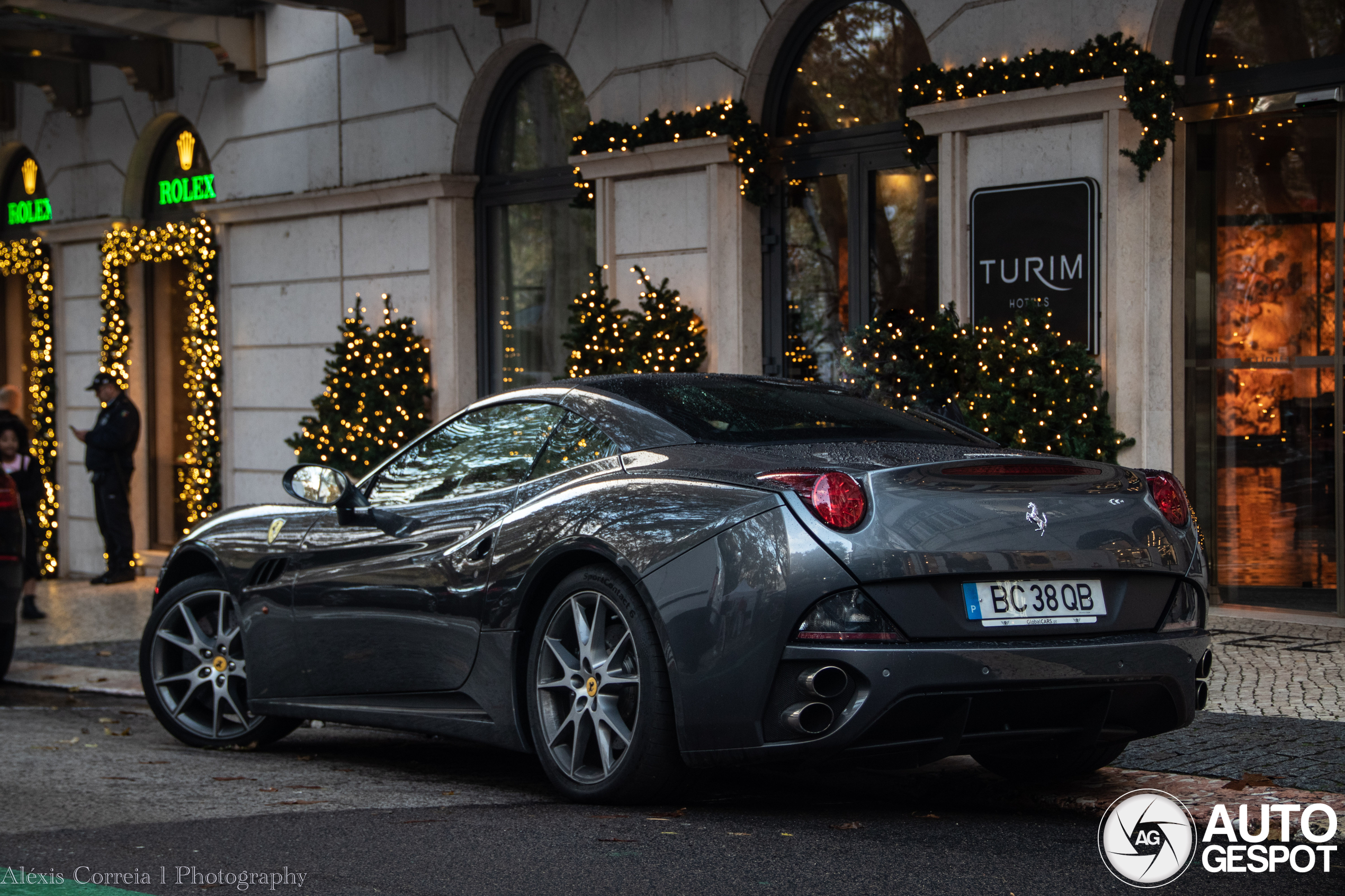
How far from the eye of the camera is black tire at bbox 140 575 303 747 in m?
6.86

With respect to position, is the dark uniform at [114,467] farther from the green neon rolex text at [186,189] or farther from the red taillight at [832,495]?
the red taillight at [832,495]

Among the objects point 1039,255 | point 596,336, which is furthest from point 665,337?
point 1039,255

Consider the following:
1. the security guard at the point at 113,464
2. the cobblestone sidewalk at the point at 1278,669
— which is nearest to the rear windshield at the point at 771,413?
the cobblestone sidewalk at the point at 1278,669

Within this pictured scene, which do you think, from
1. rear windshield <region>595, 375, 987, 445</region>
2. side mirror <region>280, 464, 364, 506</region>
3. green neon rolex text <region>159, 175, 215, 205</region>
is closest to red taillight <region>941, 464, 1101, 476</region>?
rear windshield <region>595, 375, 987, 445</region>

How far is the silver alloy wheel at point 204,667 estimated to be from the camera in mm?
6859

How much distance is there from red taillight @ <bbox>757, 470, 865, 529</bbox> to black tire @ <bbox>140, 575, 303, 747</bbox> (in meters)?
3.00

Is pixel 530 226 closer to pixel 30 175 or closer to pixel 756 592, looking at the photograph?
pixel 30 175

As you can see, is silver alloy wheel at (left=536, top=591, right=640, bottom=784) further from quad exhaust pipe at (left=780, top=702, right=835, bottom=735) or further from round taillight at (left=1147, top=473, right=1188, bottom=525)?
round taillight at (left=1147, top=473, right=1188, bottom=525)

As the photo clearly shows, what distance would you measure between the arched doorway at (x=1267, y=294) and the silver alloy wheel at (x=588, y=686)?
6.26 meters

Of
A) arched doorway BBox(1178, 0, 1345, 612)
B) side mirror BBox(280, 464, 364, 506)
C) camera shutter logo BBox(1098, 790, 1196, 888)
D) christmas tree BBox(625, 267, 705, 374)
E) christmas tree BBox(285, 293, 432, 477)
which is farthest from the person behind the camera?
christmas tree BBox(285, 293, 432, 477)

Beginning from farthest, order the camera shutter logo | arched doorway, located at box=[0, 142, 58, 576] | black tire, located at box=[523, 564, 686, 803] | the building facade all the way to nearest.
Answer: arched doorway, located at box=[0, 142, 58, 576], the building facade, black tire, located at box=[523, 564, 686, 803], the camera shutter logo

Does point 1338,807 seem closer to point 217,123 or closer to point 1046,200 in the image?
point 1046,200

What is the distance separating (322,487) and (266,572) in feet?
1.84

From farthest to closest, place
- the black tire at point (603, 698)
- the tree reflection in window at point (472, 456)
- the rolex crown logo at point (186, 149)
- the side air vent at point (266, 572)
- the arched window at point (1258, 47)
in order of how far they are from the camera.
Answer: the rolex crown logo at point (186, 149) → the arched window at point (1258, 47) → the side air vent at point (266, 572) → the tree reflection in window at point (472, 456) → the black tire at point (603, 698)
